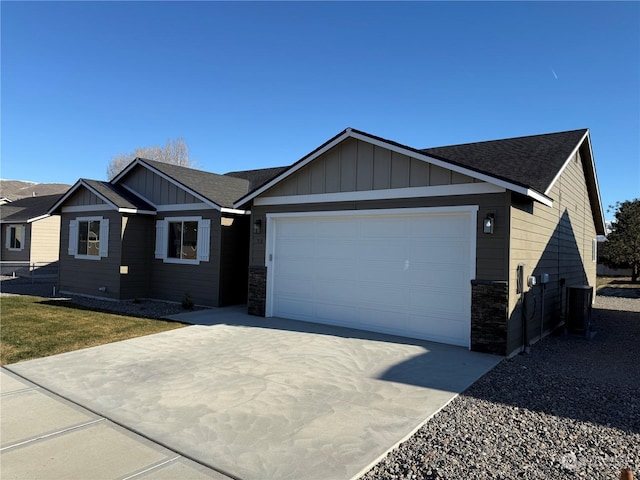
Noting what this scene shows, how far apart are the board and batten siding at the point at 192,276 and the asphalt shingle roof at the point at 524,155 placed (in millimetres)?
6326

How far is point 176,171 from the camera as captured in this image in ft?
44.2

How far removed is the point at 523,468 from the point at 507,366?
3299 millimetres

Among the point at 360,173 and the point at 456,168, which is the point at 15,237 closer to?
the point at 360,173

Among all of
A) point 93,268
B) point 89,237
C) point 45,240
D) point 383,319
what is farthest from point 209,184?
point 45,240

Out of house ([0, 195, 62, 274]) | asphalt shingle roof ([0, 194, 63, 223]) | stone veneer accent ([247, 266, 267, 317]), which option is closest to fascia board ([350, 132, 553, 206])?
stone veneer accent ([247, 266, 267, 317])

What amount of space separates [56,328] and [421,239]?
7.72 m

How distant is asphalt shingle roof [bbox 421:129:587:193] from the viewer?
8.24m

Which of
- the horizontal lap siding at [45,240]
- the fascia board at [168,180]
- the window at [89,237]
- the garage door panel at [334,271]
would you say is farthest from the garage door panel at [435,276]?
the horizontal lap siding at [45,240]

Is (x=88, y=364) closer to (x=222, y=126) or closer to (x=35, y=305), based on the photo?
(x=35, y=305)

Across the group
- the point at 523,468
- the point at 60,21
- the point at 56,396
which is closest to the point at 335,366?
the point at 523,468

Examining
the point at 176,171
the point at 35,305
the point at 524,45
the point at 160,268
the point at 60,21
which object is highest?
the point at 60,21

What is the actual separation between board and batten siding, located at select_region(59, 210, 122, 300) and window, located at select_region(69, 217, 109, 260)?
14 cm

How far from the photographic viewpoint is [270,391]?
4.94 m

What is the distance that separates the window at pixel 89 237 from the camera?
13.1 metres
